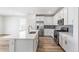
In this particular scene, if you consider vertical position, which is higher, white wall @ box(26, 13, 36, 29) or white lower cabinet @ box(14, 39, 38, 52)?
white wall @ box(26, 13, 36, 29)

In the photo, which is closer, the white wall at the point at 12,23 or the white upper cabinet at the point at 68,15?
the white upper cabinet at the point at 68,15

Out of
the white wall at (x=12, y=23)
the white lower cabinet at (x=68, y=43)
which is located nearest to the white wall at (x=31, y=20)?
the white wall at (x=12, y=23)

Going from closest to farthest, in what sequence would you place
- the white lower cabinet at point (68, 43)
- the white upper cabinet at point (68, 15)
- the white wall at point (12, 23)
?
the white lower cabinet at point (68, 43), the white upper cabinet at point (68, 15), the white wall at point (12, 23)

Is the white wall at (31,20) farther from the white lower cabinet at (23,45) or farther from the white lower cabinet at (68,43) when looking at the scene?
the white lower cabinet at (23,45)

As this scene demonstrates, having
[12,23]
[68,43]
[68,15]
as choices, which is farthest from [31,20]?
[68,43]

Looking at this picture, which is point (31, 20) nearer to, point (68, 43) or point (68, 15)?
point (68, 15)

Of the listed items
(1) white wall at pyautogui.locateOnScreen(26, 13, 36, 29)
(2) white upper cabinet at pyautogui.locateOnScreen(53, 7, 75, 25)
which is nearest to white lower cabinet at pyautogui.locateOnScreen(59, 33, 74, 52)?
(2) white upper cabinet at pyautogui.locateOnScreen(53, 7, 75, 25)

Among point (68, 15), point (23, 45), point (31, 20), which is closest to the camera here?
point (23, 45)

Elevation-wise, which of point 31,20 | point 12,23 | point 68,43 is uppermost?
point 31,20

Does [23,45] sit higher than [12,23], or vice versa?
[12,23]

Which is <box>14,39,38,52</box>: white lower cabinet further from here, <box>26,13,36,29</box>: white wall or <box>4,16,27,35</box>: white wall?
<box>4,16,27,35</box>: white wall

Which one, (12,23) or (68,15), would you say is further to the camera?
(12,23)
